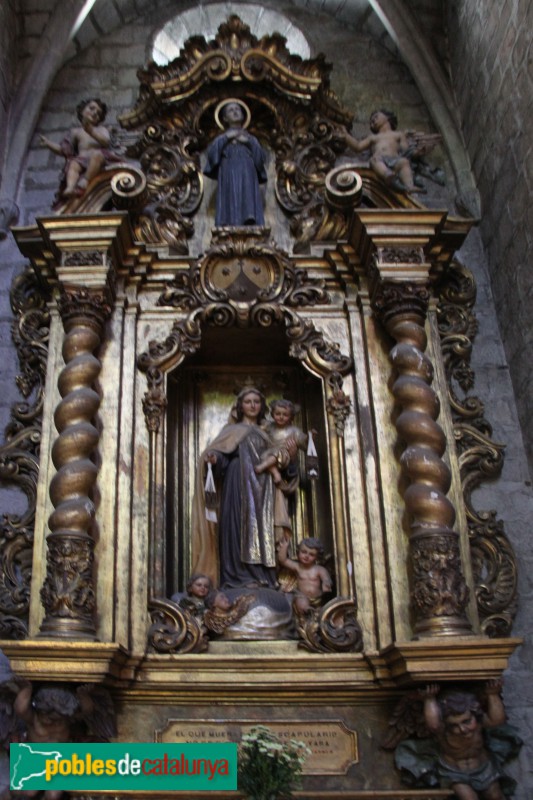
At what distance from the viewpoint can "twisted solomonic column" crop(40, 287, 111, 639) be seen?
402 centimetres

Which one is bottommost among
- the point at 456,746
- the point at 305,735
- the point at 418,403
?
the point at 456,746

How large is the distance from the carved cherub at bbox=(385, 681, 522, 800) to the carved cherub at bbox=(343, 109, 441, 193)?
2.98 meters

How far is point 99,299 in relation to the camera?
15.7 ft

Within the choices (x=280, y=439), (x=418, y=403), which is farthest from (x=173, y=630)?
(x=418, y=403)

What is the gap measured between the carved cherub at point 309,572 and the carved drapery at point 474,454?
0.82 metres

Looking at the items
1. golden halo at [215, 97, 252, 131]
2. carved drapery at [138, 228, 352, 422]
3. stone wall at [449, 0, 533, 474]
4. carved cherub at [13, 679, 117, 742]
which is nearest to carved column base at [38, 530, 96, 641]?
carved cherub at [13, 679, 117, 742]

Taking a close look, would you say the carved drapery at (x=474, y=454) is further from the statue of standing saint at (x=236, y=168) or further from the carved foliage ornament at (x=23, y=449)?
the carved foliage ornament at (x=23, y=449)

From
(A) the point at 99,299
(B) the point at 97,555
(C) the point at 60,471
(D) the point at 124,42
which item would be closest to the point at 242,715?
(B) the point at 97,555

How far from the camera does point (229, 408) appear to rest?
5422 mm

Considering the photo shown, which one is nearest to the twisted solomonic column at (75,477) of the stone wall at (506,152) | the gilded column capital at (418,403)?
the gilded column capital at (418,403)

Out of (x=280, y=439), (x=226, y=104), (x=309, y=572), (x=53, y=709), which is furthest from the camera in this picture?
(x=226, y=104)

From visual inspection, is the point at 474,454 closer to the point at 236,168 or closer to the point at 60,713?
the point at 236,168

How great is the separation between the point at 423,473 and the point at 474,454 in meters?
0.63

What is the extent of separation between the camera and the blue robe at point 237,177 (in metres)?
5.34
